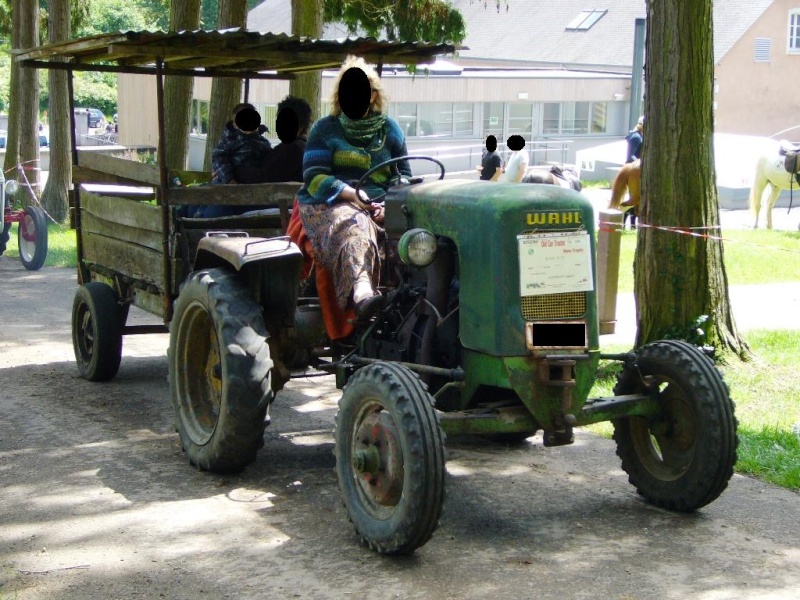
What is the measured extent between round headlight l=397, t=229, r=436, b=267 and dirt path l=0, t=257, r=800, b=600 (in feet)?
4.02

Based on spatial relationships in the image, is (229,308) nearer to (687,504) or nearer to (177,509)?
(177,509)

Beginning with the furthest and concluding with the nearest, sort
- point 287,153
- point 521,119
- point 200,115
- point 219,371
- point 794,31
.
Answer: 1. point 794,31
2. point 521,119
3. point 200,115
4. point 287,153
5. point 219,371

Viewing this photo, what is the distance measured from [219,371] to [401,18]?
11256 millimetres

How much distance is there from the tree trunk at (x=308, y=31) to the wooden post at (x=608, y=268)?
11.9 feet

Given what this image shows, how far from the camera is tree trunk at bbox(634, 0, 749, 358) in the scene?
28.7 feet

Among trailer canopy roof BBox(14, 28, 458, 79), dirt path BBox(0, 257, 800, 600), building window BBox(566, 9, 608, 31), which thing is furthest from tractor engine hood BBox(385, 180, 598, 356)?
building window BBox(566, 9, 608, 31)

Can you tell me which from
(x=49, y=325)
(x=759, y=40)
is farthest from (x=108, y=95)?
(x=49, y=325)

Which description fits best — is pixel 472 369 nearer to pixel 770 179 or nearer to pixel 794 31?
pixel 770 179

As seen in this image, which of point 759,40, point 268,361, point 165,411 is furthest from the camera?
point 759,40

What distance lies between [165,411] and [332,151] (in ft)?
7.78

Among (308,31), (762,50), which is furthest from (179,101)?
(762,50)

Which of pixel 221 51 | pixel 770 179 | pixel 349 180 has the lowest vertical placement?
pixel 770 179

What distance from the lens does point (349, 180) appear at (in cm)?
669

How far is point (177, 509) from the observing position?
593 cm
